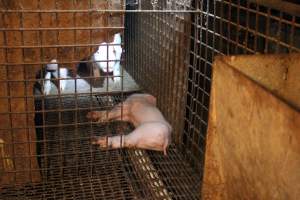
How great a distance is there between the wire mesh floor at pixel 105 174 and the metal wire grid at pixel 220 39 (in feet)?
0.47

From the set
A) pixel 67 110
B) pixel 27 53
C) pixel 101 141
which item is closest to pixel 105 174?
pixel 101 141

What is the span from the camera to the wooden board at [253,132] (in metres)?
0.54

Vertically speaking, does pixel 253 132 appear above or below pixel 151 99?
above

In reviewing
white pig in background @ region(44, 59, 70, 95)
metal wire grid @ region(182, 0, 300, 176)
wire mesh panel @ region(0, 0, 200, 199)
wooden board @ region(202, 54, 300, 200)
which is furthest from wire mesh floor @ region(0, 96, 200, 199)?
wooden board @ region(202, 54, 300, 200)

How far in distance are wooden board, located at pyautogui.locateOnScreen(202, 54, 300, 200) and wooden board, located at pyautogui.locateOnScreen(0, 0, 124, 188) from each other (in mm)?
1090

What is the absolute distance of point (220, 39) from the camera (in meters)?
1.74

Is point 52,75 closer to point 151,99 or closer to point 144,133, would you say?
point 151,99

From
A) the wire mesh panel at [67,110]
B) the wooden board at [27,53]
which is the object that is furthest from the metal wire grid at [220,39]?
the wooden board at [27,53]

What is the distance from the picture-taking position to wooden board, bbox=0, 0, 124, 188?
1.68 metres

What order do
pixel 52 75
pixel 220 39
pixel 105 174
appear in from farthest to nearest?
1. pixel 52 75
2. pixel 105 174
3. pixel 220 39

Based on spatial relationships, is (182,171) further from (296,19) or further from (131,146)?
(296,19)

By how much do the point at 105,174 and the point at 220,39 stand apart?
87cm

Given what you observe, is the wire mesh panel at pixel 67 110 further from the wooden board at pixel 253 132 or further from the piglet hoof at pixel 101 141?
the wooden board at pixel 253 132

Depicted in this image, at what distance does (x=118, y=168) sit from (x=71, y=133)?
55 centimetres
